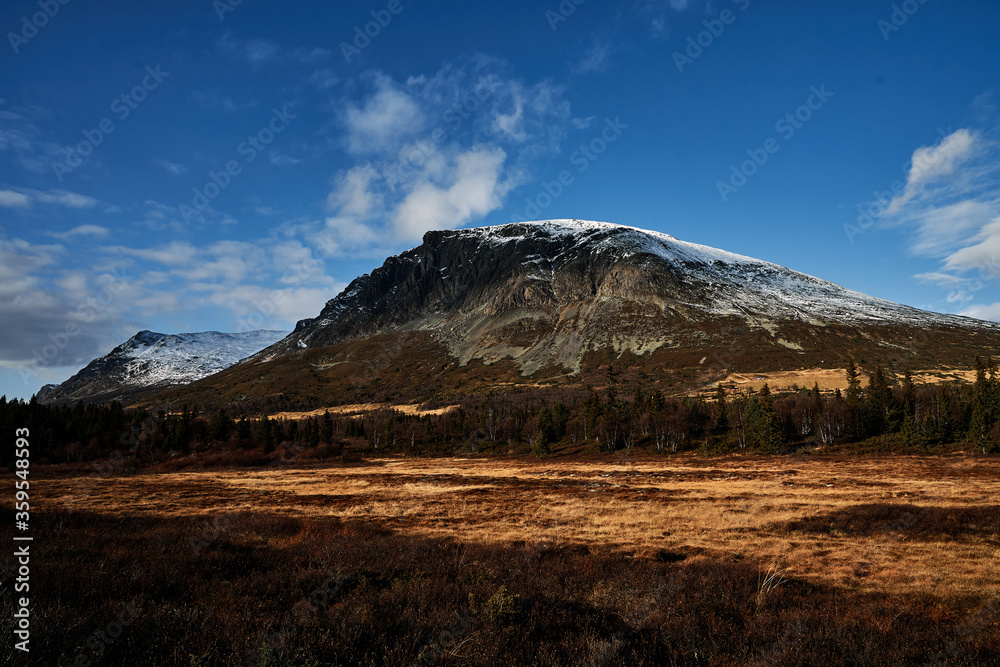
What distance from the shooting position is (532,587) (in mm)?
10188

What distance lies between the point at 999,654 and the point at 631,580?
21.8 feet

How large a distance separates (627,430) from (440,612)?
293 ft

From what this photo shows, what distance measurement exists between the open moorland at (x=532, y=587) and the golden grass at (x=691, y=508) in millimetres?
193

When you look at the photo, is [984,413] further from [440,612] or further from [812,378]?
[812,378]

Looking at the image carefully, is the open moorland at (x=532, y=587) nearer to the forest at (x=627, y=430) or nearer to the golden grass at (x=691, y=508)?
the golden grass at (x=691, y=508)

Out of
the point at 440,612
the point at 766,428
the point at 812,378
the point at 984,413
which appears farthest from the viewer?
the point at 812,378

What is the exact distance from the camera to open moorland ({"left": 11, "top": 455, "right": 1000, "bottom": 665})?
6965 mm

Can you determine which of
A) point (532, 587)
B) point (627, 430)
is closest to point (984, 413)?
point (627, 430)

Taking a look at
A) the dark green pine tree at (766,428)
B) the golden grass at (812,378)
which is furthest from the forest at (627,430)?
the golden grass at (812,378)

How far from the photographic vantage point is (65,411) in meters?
74.0

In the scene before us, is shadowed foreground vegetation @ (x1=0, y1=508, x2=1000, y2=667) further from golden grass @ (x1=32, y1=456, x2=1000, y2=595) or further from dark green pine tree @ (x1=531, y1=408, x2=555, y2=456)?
dark green pine tree @ (x1=531, y1=408, x2=555, y2=456)

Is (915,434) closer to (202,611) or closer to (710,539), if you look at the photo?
(710,539)

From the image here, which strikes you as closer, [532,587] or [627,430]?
[532,587]

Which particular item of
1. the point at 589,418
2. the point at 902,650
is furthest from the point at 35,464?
the point at 589,418
